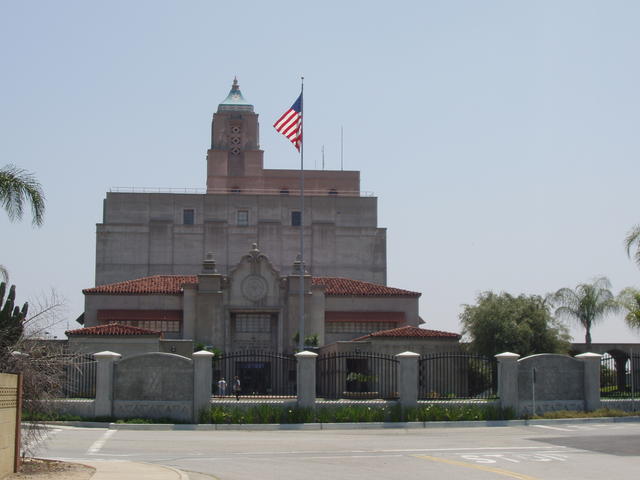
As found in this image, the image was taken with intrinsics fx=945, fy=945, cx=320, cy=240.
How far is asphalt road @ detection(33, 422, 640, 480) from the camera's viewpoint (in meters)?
20.5

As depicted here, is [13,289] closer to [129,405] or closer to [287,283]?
[129,405]


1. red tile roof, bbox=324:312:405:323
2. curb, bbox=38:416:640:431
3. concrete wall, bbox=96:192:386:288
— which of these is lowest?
curb, bbox=38:416:640:431

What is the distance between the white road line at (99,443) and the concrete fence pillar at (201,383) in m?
3.41

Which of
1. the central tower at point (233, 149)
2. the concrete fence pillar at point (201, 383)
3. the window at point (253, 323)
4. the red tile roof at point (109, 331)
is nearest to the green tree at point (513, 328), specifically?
the window at point (253, 323)

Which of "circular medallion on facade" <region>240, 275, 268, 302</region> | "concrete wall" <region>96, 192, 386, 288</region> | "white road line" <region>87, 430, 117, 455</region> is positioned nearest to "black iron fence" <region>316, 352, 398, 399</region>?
"circular medallion on facade" <region>240, 275, 268, 302</region>

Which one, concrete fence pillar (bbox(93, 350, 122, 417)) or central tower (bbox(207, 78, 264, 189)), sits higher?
central tower (bbox(207, 78, 264, 189))

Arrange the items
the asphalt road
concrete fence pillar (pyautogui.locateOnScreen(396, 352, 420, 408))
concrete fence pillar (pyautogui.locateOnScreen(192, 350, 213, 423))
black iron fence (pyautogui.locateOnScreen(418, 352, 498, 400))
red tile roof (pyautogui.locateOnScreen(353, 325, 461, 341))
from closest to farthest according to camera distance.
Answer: the asphalt road, concrete fence pillar (pyautogui.locateOnScreen(192, 350, 213, 423)), concrete fence pillar (pyautogui.locateOnScreen(396, 352, 420, 408)), black iron fence (pyautogui.locateOnScreen(418, 352, 498, 400)), red tile roof (pyautogui.locateOnScreen(353, 325, 461, 341))

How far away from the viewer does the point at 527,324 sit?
5788 cm

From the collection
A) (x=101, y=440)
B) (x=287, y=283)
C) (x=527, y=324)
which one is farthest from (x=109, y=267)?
(x=101, y=440)

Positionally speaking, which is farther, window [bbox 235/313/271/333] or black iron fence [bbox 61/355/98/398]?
window [bbox 235/313/271/333]

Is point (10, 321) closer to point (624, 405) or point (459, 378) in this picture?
point (624, 405)

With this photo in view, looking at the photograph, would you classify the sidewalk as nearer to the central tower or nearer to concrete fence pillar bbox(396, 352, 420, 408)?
concrete fence pillar bbox(396, 352, 420, 408)

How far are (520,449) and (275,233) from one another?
205ft

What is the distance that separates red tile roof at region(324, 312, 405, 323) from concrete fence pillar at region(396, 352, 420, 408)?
1209 inches
